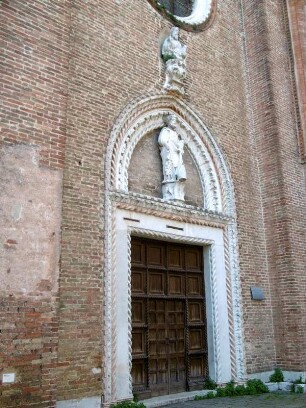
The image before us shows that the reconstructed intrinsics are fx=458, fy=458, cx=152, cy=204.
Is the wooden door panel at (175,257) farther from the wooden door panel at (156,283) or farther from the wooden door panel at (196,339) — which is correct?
the wooden door panel at (196,339)

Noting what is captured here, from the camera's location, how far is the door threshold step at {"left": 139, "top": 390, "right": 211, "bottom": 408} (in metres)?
7.29

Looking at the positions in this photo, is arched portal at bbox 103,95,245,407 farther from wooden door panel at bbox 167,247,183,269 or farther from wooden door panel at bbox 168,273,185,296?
wooden door panel at bbox 168,273,185,296

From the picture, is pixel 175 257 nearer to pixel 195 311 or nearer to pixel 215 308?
pixel 195 311

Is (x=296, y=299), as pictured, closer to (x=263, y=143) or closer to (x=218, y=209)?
(x=218, y=209)

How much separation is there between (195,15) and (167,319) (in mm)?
7022

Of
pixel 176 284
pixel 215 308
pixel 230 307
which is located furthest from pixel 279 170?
pixel 176 284

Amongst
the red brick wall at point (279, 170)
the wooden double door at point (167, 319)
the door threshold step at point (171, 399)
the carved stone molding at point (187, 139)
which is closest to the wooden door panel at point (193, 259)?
the wooden double door at point (167, 319)

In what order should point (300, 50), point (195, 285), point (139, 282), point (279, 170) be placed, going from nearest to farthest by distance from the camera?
point (139, 282) < point (195, 285) < point (279, 170) < point (300, 50)

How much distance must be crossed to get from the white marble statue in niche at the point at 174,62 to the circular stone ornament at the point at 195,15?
1.66 ft

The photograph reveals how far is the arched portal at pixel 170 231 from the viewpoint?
702 centimetres

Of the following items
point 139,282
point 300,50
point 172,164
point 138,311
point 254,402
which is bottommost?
point 254,402

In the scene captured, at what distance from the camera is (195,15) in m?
10.8

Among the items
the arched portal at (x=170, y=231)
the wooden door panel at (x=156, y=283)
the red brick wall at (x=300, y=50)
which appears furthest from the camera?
the red brick wall at (x=300, y=50)

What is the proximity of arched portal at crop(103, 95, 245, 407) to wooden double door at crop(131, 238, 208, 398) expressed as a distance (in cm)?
22
